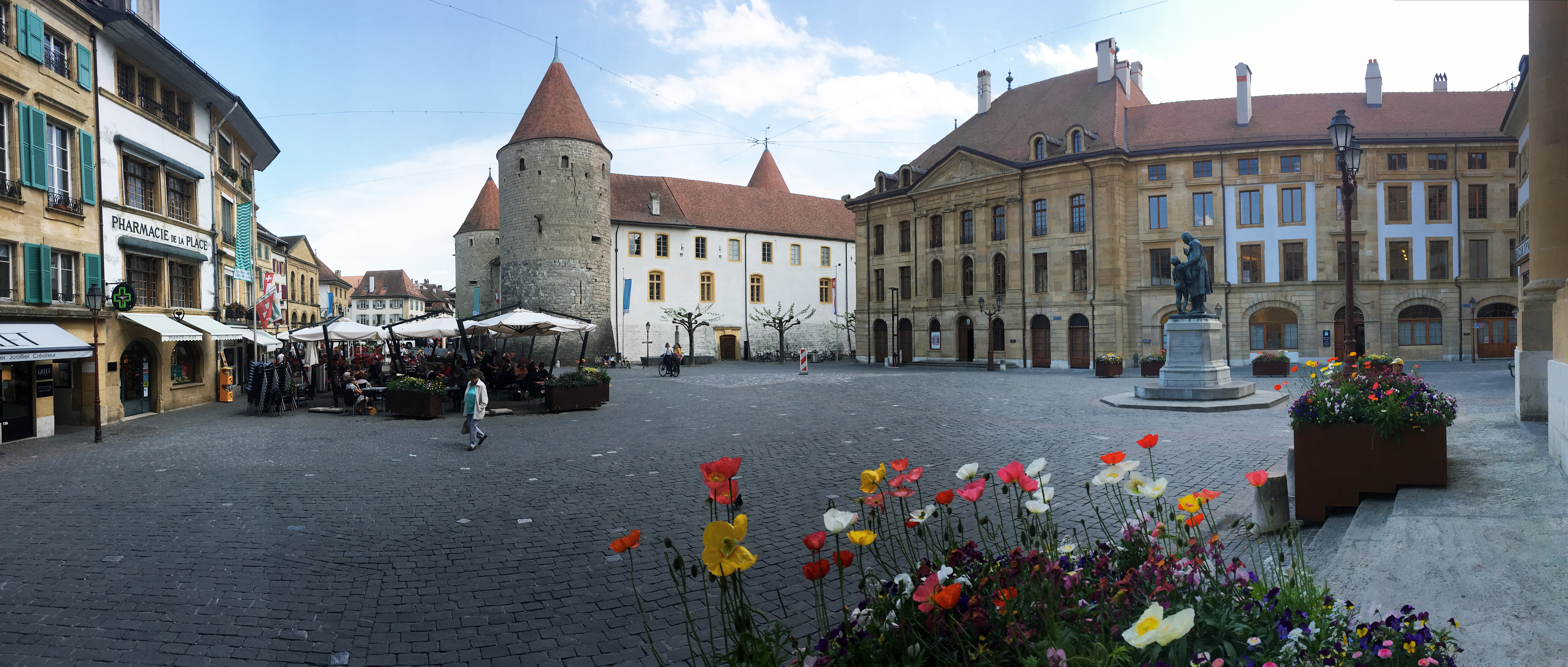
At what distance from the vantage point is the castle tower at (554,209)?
4716 centimetres

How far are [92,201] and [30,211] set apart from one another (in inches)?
75.5

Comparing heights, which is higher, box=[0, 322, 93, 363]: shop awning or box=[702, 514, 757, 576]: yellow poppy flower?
box=[0, 322, 93, 363]: shop awning

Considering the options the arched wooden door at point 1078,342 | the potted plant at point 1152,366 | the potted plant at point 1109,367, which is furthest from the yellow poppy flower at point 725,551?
the arched wooden door at point 1078,342

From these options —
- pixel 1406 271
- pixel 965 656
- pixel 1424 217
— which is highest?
pixel 1424 217

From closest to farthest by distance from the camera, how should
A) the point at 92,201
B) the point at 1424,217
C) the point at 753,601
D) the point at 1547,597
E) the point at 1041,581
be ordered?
the point at 1041,581, the point at 1547,597, the point at 753,601, the point at 92,201, the point at 1424,217

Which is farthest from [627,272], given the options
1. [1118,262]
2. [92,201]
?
[92,201]

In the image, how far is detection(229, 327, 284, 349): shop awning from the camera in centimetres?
2288

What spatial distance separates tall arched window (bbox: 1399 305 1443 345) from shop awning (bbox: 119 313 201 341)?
4742cm

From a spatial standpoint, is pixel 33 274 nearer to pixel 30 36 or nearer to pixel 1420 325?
pixel 30 36

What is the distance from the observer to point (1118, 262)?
38.1 meters

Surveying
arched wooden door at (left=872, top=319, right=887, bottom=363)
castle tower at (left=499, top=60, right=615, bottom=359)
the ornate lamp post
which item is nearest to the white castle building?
castle tower at (left=499, top=60, right=615, bottom=359)

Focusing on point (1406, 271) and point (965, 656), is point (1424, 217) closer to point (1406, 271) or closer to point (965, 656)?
point (1406, 271)

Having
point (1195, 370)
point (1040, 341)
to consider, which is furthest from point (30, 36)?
point (1040, 341)

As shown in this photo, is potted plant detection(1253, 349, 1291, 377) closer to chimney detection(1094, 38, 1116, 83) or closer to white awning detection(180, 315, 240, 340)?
chimney detection(1094, 38, 1116, 83)
